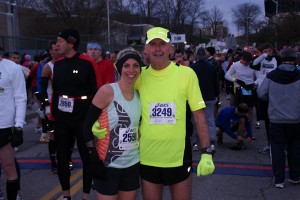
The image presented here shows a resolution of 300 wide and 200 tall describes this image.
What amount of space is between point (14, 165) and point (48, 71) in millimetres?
1724

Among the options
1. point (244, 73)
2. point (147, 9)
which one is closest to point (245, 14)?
point (147, 9)

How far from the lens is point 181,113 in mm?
3273

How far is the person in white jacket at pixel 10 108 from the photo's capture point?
14.1ft

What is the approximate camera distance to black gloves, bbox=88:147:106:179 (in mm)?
3184

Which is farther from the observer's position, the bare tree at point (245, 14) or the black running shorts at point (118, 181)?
the bare tree at point (245, 14)

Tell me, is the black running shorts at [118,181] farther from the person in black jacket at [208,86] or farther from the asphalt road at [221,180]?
the person in black jacket at [208,86]

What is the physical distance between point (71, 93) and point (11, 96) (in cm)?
65

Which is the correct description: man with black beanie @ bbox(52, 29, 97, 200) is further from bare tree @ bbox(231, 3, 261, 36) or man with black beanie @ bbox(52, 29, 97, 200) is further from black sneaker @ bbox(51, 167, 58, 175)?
bare tree @ bbox(231, 3, 261, 36)

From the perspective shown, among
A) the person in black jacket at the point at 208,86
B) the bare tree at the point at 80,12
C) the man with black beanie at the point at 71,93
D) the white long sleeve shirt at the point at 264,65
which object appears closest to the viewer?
the man with black beanie at the point at 71,93

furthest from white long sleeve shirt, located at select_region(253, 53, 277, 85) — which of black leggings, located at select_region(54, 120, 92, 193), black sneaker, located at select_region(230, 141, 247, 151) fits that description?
black leggings, located at select_region(54, 120, 92, 193)

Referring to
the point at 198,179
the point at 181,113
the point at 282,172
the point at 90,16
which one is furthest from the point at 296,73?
the point at 90,16

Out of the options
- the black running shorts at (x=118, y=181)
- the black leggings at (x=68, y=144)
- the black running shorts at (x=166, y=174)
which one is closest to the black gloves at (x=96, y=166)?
the black running shorts at (x=118, y=181)

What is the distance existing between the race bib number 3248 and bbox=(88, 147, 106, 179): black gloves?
52 centimetres

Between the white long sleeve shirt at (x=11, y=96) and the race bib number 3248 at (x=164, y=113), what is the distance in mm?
1766
